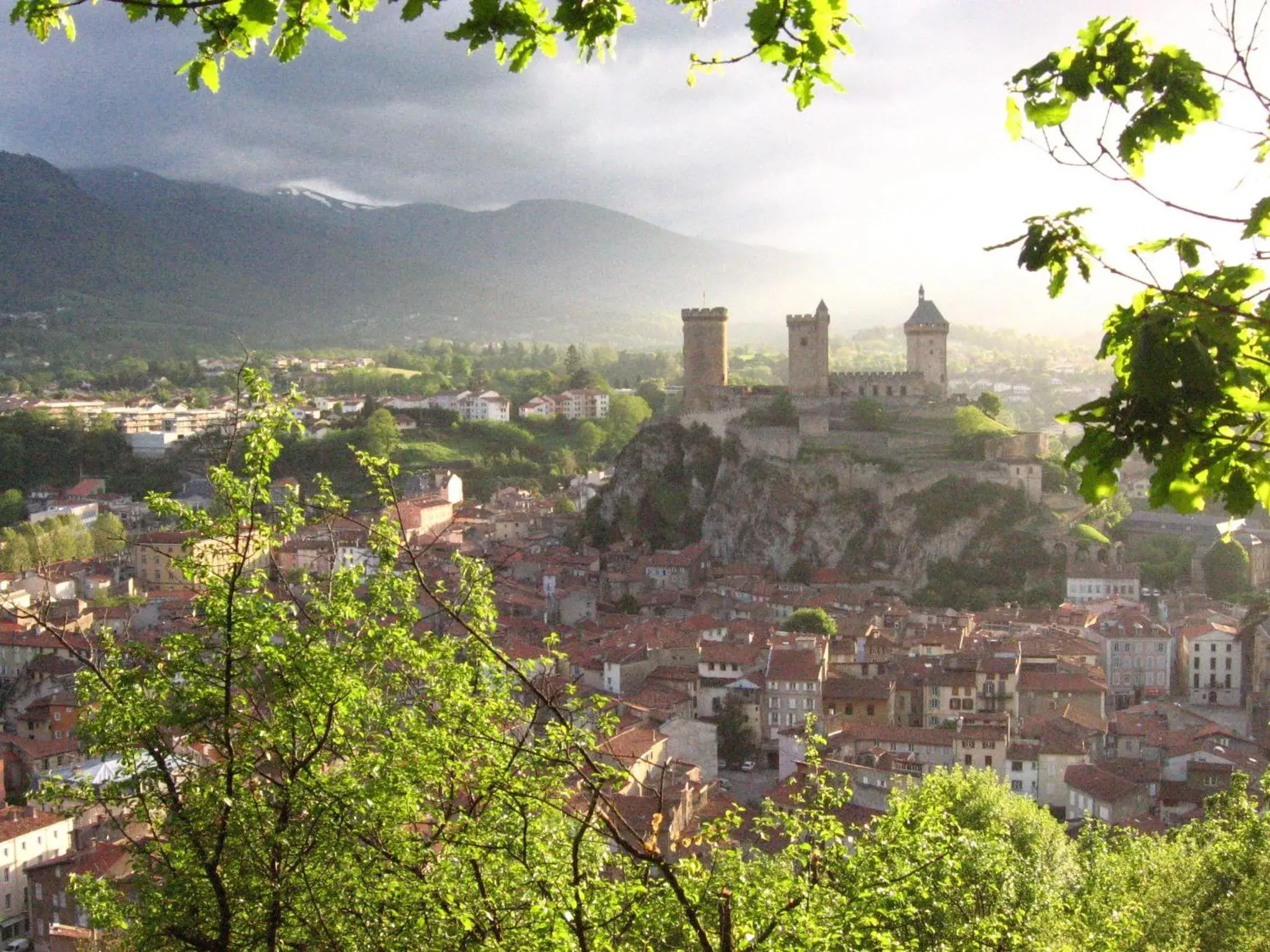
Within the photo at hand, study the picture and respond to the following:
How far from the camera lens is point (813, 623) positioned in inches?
1243

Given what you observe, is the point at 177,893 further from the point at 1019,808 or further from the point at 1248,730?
the point at 1248,730

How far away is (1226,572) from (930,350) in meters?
14.9

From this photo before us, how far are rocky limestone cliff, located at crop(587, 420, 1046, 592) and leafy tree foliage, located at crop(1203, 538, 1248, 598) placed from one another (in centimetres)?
507

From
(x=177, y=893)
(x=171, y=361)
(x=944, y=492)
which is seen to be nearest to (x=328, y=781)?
(x=177, y=893)

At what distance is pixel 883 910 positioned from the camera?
5.61 metres

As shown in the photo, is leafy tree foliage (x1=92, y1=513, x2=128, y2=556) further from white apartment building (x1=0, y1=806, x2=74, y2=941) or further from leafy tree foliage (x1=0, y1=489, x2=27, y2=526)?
white apartment building (x1=0, y1=806, x2=74, y2=941)

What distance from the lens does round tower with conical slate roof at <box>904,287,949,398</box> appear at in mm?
47969

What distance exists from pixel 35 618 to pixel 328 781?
1.72 m

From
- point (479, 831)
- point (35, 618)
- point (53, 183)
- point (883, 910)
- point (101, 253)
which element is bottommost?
point (883, 910)

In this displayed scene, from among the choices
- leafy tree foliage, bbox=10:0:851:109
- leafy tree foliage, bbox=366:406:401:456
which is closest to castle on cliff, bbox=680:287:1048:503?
leafy tree foliage, bbox=366:406:401:456

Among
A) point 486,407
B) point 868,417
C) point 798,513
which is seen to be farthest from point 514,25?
point 486,407

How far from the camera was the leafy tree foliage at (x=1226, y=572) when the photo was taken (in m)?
37.0

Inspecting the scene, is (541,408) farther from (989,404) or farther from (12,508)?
(989,404)

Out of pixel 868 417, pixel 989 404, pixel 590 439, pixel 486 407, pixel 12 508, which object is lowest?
pixel 12 508
